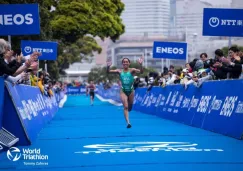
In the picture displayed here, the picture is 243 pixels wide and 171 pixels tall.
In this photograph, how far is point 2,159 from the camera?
835cm

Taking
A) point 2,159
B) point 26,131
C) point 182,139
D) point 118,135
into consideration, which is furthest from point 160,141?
point 2,159

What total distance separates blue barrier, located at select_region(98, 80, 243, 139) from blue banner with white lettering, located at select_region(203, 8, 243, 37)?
1.86m

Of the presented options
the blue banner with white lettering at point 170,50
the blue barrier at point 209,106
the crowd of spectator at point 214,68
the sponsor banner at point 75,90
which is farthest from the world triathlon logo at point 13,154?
the sponsor banner at point 75,90

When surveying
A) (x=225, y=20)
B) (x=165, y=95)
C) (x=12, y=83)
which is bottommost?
(x=165, y=95)

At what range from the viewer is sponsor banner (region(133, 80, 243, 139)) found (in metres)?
11.5

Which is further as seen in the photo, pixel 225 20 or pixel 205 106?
pixel 225 20

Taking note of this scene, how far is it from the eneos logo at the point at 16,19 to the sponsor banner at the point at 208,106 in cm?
510

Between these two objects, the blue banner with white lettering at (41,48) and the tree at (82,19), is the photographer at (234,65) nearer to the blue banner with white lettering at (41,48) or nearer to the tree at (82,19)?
the blue banner with white lettering at (41,48)

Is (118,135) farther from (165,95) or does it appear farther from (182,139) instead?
(165,95)

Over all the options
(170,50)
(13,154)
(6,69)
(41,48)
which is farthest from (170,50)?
(13,154)

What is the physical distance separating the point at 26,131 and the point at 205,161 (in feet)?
13.8

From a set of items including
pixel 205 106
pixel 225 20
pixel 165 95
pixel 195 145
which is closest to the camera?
pixel 195 145

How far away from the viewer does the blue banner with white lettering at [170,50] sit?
25.2 meters

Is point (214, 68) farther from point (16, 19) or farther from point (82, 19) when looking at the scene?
point (82, 19)
